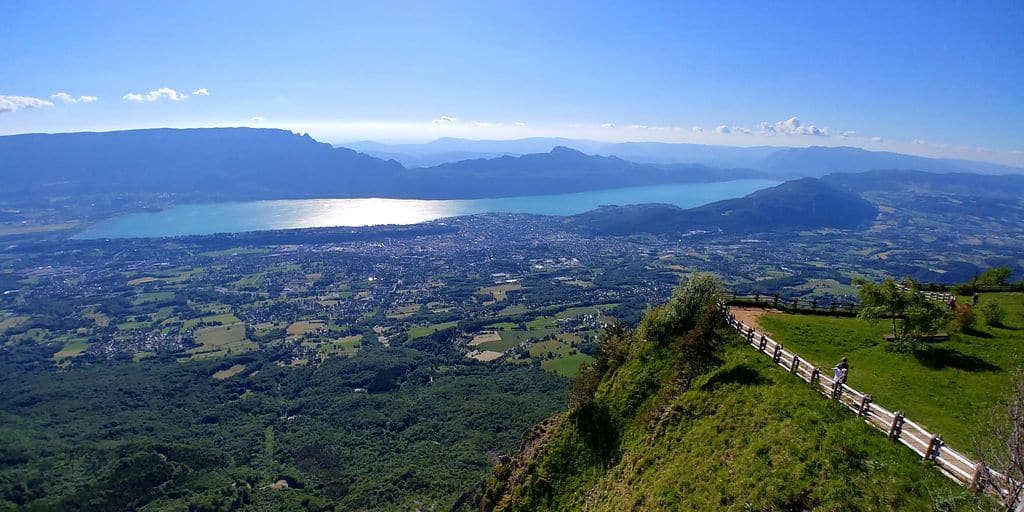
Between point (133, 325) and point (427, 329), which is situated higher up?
point (427, 329)

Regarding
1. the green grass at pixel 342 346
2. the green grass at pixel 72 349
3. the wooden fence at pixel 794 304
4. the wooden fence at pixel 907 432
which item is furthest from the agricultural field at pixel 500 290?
the wooden fence at pixel 907 432

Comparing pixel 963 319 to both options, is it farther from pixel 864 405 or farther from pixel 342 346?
pixel 342 346

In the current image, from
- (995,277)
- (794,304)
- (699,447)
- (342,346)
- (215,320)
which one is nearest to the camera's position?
(699,447)

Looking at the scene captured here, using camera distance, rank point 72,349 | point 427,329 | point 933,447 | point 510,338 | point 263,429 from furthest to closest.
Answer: point 427,329 → point 72,349 → point 510,338 → point 263,429 → point 933,447

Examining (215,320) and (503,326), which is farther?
(215,320)

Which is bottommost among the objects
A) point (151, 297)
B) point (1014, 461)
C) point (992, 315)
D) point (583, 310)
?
point (151, 297)

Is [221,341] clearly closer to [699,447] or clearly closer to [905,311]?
[699,447]

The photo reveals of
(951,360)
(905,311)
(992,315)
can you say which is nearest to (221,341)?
(905,311)

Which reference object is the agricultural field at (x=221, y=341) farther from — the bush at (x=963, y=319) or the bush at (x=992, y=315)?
the bush at (x=992, y=315)
